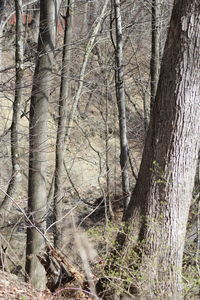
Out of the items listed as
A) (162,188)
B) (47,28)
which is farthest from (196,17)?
(47,28)

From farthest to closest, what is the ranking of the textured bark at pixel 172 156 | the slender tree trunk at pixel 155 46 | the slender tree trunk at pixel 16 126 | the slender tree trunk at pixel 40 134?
the slender tree trunk at pixel 155 46 < the slender tree trunk at pixel 16 126 < the slender tree trunk at pixel 40 134 < the textured bark at pixel 172 156

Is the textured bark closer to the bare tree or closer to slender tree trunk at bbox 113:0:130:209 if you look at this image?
slender tree trunk at bbox 113:0:130:209

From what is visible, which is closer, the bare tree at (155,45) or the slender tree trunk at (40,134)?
the slender tree trunk at (40,134)

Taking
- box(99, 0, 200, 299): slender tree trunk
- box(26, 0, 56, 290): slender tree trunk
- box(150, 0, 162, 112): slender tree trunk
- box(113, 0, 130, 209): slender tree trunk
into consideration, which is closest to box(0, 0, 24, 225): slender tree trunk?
box(26, 0, 56, 290): slender tree trunk

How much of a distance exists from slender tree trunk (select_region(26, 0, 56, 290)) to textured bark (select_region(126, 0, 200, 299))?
2.97 meters

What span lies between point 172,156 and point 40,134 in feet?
11.3

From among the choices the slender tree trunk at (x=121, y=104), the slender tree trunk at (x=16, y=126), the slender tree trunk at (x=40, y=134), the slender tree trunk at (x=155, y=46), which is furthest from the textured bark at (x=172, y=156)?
the slender tree trunk at (x=155, y=46)

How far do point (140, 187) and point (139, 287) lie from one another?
1219 mm

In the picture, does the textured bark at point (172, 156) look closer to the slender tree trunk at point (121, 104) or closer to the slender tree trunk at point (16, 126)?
the slender tree trunk at point (16, 126)

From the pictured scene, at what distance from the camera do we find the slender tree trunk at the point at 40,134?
8.13 metres

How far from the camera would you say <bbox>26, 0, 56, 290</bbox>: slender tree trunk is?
26.7 ft

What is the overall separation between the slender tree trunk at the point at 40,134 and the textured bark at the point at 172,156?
297cm

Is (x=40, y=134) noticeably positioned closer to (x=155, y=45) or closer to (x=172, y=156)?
(x=172, y=156)

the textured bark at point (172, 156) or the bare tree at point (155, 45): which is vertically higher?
the bare tree at point (155, 45)
